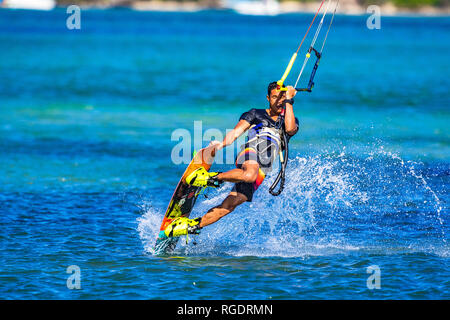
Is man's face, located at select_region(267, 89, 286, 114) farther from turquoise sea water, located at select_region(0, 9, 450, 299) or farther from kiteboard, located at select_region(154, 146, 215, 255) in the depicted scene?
turquoise sea water, located at select_region(0, 9, 450, 299)

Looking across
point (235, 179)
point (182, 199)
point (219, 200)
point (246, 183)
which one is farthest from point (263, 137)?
point (219, 200)

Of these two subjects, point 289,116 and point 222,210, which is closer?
point 289,116

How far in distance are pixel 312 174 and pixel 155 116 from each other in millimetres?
14474

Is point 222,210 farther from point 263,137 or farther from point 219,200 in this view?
point 219,200

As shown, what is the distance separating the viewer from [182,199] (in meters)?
12.4

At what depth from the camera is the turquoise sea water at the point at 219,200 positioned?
10875 mm

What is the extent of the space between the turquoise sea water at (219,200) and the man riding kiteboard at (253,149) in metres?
0.61

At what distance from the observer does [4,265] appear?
11.4 m

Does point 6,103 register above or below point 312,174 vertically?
above

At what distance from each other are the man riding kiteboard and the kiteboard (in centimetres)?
26

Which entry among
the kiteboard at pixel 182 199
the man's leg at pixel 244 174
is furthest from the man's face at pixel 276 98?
the kiteboard at pixel 182 199

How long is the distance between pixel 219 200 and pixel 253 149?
2537mm

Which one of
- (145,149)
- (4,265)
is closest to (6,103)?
(145,149)
